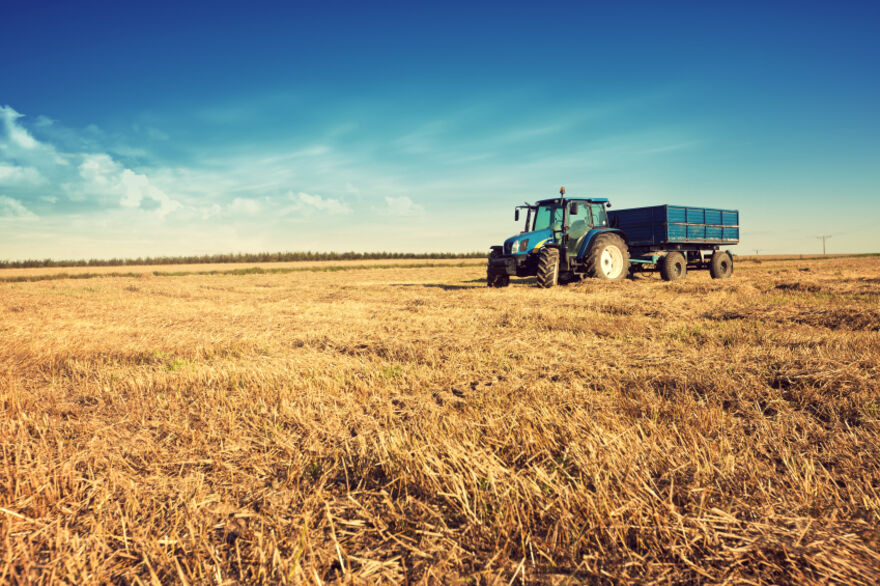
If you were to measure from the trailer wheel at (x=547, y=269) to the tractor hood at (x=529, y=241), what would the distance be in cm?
49

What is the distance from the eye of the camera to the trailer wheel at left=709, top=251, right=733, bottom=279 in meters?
17.8

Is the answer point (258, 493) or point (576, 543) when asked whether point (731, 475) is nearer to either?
point (576, 543)

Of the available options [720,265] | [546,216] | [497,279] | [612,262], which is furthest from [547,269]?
[720,265]

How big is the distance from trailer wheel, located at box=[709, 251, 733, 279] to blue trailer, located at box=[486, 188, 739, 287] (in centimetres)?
115

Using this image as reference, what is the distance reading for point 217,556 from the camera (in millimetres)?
1714

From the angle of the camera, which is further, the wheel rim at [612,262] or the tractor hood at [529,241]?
the wheel rim at [612,262]

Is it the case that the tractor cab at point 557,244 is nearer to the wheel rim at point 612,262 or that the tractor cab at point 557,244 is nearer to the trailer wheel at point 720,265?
the wheel rim at point 612,262

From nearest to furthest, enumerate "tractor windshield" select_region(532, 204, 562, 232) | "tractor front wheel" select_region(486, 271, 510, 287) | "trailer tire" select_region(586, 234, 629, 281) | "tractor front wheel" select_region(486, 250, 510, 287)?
"trailer tire" select_region(586, 234, 629, 281), "tractor windshield" select_region(532, 204, 562, 232), "tractor front wheel" select_region(486, 250, 510, 287), "tractor front wheel" select_region(486, 271, 510, 287)

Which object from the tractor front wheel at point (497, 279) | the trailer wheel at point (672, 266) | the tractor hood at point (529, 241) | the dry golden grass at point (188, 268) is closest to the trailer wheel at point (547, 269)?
the tractor hood at point (529, 241)

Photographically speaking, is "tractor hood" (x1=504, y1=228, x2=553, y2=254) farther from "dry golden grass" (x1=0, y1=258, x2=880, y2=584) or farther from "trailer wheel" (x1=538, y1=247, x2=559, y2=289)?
"dry golden grass" (x1=0, y1=258, x2=880, y2=584)

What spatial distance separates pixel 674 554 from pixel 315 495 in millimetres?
Answer: 1453

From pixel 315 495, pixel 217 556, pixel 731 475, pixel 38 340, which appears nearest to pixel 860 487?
pixel 731 475

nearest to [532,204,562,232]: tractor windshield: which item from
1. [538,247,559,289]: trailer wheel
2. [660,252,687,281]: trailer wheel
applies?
[538,247,559,289]: trailer wheel

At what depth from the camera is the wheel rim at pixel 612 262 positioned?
46.2 ft
